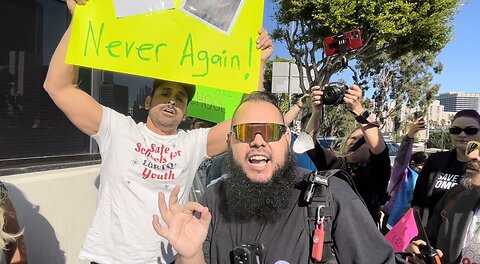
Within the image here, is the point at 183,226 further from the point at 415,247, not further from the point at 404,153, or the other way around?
the point at 404,153

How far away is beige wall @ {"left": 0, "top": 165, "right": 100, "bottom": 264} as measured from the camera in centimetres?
293

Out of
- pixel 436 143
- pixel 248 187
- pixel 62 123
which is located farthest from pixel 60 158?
pixel 436 143

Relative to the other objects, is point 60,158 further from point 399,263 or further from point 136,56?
point 399,263

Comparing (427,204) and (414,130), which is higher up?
(414,130)

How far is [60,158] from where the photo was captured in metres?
3.62

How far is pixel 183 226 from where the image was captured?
5.30 ft

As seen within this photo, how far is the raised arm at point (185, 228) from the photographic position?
5.14 ft

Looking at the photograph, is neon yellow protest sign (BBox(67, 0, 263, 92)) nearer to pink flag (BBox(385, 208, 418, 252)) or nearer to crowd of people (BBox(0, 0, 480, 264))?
crowd of people (BBox(0, 0, 480, 264))

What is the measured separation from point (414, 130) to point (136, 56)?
2.47 m

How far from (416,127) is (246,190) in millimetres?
2433

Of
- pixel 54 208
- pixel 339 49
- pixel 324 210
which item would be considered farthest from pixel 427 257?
pixel 54 208

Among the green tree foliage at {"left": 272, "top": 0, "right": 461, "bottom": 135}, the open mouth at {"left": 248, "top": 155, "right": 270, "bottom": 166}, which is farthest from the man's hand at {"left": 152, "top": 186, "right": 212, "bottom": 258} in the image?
the green tree foliage at {"left": 272, "top": 0, "right": 461, "bottom": 135}

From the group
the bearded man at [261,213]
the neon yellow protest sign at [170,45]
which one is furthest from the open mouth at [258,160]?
the neon yellow protest sign at [170,45]

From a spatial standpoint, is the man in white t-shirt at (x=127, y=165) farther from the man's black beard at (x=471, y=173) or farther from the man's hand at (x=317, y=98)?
the man's black beard at (x=471, y=173)
